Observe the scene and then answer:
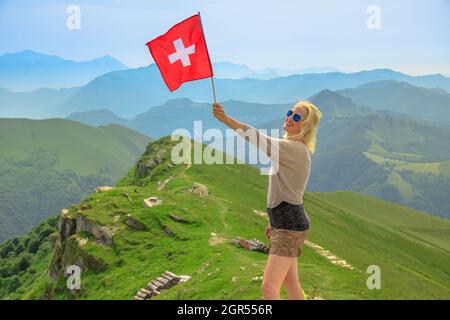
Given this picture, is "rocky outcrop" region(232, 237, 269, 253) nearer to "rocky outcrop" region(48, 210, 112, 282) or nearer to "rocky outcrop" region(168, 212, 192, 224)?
"rocky outcrop" region(168, 212, 192, 224)

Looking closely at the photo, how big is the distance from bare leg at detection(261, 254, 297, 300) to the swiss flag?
269 inches

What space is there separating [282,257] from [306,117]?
357cm

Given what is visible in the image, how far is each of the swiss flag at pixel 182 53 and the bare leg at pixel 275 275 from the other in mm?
6820

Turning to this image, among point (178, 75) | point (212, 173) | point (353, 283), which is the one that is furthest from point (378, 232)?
point (178, 75)

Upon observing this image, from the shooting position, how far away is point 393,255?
308ft

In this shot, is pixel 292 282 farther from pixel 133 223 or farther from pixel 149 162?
pixel 149 162

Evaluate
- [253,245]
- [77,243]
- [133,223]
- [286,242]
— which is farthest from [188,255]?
[286,242]

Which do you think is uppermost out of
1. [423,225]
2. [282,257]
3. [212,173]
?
[282,257]

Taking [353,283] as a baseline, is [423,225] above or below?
below

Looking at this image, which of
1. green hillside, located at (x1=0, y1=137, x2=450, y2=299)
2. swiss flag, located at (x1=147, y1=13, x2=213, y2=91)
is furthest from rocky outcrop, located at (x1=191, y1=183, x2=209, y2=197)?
swiss flag, located at (x1=147, y1=13, x2=213, y2=91)

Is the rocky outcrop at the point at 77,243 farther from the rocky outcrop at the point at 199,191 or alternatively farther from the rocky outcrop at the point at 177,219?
the rocky outcrop at the point at 199,191

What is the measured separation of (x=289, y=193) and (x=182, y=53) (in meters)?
7.22

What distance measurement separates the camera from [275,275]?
1110 cm
